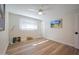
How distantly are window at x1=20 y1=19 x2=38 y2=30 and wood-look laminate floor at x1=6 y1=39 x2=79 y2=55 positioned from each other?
0.21 metres

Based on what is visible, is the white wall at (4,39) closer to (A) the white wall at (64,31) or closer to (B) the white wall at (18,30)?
(B) the white wall at (18,30)

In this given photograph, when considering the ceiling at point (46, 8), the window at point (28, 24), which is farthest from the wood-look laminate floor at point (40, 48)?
the ceiling at point (46, 8)

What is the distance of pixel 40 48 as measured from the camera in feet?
5.07

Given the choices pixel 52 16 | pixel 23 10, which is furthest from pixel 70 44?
pixel 23 10

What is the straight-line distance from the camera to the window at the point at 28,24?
1.56m

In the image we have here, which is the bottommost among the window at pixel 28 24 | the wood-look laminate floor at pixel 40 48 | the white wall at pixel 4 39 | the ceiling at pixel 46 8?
the wood-look laminate floor at pixel 40 48

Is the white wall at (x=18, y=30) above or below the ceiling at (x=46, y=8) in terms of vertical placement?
below

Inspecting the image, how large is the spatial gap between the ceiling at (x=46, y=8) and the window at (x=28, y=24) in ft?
0.42

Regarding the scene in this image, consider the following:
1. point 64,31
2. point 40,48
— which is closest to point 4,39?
point 40,48

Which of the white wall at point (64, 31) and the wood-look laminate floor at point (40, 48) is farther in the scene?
the white wall at point (64, 31)

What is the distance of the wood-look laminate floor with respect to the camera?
1465 mm

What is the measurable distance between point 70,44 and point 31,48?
2.06 ft

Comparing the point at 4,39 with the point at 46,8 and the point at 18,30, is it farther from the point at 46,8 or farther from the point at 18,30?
the point at 46,8

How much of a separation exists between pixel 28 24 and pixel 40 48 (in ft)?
1.39
